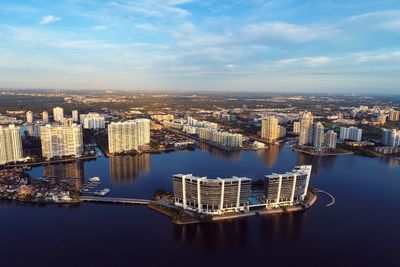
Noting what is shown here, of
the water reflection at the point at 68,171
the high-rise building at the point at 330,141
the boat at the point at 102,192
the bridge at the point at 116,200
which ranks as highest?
the high-rise building at the point at 330,141

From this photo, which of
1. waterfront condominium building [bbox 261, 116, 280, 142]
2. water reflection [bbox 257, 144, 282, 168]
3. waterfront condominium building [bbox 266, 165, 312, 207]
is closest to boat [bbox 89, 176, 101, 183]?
waterfront condominium building [bbox 266, 165, 312, 207]

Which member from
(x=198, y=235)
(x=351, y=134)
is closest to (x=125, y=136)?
(x=198, y=235)

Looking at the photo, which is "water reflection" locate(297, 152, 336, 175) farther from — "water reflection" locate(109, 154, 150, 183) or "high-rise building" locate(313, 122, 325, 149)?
"water reflection" locate(109, 154, 150, 183)

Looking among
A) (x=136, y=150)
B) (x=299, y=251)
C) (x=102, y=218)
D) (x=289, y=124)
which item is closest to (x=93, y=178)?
(x=102, y=218)

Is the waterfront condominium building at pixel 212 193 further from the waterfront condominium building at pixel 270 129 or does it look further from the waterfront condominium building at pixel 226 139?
the waterfront condominium building at pixel 270 129

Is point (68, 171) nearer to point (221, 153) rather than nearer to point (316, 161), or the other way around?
point (221, 153)

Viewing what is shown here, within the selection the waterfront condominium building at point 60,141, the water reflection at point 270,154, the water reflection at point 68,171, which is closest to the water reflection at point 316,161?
the water reflection at point 270,154

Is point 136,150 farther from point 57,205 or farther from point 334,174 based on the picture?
point 334,174
